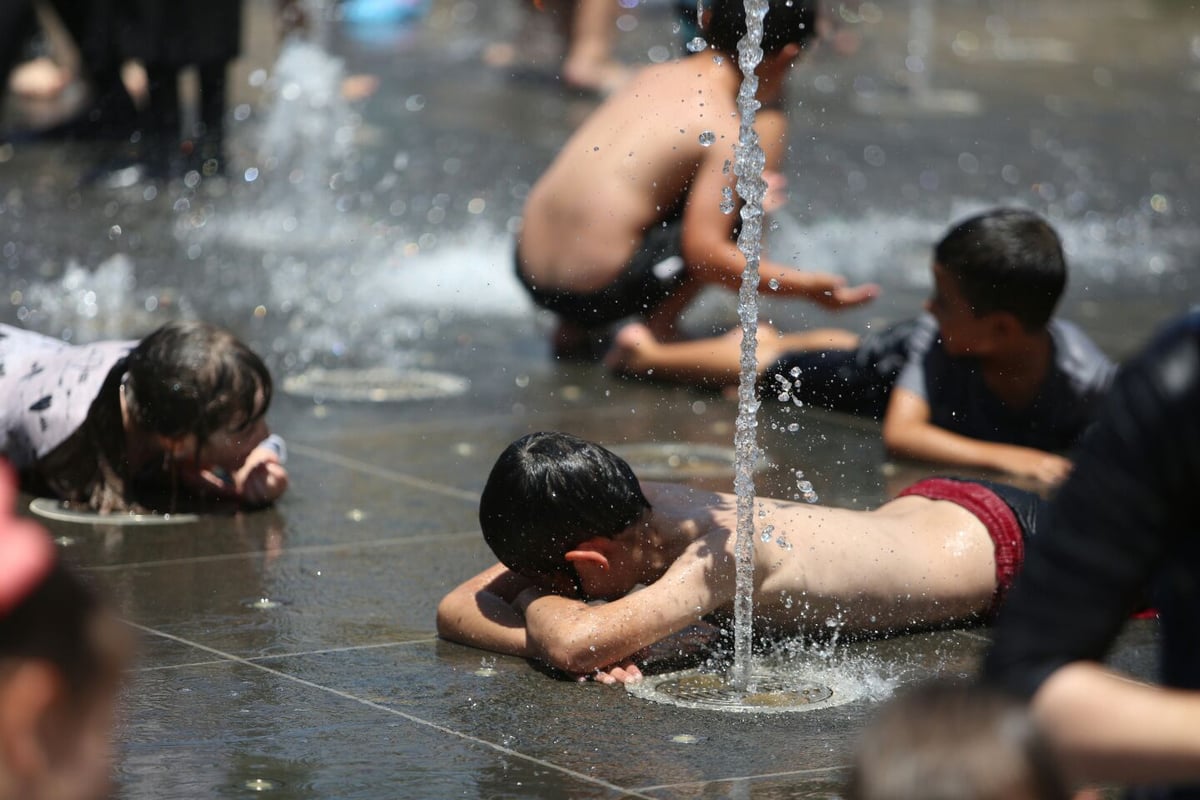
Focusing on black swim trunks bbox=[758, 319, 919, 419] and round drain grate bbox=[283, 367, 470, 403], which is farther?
round drain grate bbox=[283, 367, 470, 403]

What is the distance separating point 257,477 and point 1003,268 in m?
1.81

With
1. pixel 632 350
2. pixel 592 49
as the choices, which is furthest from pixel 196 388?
pixel 592 49

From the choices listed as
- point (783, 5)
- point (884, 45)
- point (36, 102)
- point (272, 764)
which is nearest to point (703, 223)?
point (783, 5)

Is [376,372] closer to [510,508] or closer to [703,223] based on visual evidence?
[703,223]

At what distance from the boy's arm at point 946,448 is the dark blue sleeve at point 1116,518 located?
294 cm

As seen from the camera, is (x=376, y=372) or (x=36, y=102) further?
(x=36, y=102)

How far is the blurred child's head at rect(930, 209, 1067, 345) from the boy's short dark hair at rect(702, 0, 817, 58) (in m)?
0.86

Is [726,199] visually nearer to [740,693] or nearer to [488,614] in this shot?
[488,614]

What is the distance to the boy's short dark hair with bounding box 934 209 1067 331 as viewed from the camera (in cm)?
483

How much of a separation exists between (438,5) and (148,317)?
11.3 meters

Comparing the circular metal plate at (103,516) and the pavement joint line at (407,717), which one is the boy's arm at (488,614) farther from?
the circular metal plate at (103,516)

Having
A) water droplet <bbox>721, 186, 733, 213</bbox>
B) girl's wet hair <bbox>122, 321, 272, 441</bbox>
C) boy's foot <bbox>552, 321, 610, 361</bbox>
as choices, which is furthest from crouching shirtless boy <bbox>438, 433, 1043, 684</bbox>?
boy's foot <bbox>552, 321, 610, 361</bbox>

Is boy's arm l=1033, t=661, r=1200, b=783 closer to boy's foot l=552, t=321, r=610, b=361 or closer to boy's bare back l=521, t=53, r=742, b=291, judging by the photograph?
boy's bare back l=521, t=53, r=742, b=291

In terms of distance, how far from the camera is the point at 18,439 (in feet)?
15.0
